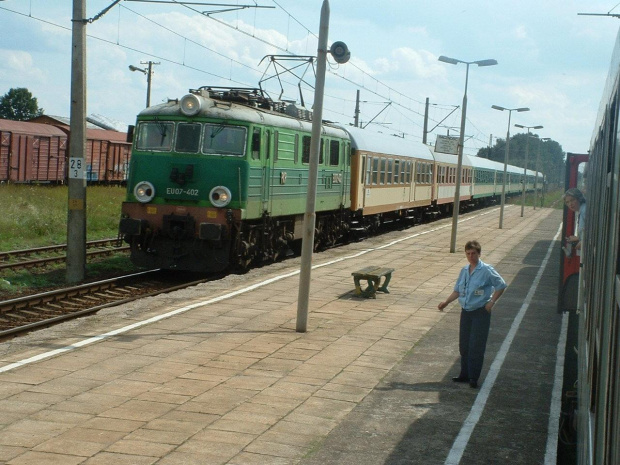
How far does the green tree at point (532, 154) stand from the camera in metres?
102

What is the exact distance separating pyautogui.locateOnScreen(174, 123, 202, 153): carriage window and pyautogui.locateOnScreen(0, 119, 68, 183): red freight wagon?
21521mm

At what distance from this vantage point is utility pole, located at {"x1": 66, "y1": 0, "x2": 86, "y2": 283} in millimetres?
15641

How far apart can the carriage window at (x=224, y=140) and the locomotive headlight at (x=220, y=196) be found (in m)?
0.70

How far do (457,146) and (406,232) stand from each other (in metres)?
6.32

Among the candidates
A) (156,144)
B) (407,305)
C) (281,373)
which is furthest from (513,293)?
(281,373)

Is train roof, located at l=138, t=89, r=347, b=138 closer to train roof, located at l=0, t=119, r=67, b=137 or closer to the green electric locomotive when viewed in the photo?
the green electric locomotive

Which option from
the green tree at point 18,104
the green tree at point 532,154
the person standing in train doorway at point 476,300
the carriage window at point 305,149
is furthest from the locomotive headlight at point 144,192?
the green tree at point 18,104

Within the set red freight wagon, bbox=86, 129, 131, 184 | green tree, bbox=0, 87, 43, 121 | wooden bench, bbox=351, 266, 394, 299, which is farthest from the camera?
green tree, bbox=0, 87, 43, 121

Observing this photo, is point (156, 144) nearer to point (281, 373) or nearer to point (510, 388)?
point (281, 373)

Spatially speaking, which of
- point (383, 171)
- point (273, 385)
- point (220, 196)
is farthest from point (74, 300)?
point (383, 171)

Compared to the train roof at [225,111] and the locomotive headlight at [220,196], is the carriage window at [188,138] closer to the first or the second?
the train roof at [225,111]

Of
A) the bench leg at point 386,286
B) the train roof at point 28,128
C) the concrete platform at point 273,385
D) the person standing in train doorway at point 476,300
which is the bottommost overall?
the concrete platform at point 273,385

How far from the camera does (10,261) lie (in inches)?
721

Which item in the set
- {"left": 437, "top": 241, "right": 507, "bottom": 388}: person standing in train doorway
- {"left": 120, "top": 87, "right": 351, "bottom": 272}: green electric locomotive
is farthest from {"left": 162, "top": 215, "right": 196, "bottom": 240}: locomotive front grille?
{"left": 437, "top": 241, "right": 507, "bottom": 388}: person standing in train doorway
